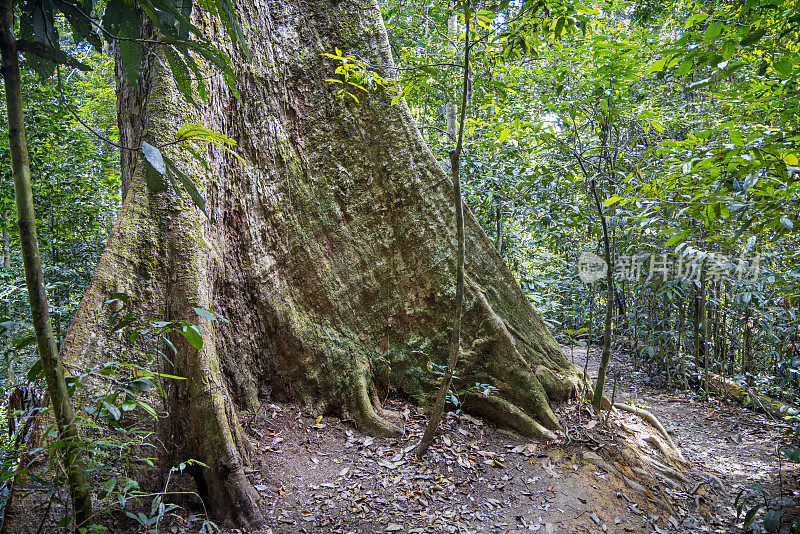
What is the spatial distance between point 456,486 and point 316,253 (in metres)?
2.09

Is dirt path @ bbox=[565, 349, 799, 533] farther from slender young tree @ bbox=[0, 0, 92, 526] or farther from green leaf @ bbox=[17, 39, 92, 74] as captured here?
green leaf @ bbox=[17, 39, 92, 74]

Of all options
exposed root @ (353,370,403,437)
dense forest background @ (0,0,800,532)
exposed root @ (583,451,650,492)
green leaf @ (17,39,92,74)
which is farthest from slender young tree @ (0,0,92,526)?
exposed root @ (583,451,650,492)

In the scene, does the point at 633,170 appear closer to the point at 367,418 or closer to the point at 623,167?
the point at 623,167

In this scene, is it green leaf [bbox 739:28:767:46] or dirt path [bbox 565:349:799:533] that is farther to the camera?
dirt path [bbox 565:349:799:533]

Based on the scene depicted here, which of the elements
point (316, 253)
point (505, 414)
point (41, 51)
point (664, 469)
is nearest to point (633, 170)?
point (505, 414)

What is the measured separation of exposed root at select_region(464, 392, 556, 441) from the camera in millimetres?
3391

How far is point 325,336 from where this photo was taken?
351 cm

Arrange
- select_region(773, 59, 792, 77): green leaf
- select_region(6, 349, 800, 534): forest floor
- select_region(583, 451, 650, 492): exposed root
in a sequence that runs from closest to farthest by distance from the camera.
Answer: select_region(773, 59, 792, 77): green leaf → select_region(6, 349, 800, 534): forest floor → select_region(583, 451, 650, 492): exposed root

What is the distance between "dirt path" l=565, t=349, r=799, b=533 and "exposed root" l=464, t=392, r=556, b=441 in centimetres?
132

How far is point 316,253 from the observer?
3701 millimetres

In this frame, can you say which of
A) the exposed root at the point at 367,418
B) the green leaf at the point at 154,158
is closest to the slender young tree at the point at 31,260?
the green leaf at the point at 154,158

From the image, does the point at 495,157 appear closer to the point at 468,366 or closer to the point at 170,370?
the point at 468,366

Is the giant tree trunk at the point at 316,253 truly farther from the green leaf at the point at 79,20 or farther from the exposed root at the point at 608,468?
the green leaf at the point at 79,20

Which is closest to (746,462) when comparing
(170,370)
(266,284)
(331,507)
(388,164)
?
(331,507)
